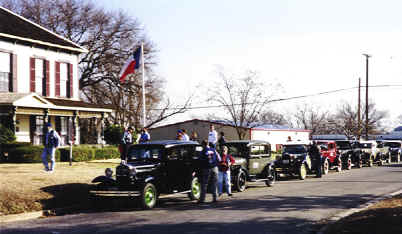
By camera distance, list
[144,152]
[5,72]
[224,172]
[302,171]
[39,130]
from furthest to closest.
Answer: [39,130] → [5,72] → [302,171] → [224,172] → [144,152]

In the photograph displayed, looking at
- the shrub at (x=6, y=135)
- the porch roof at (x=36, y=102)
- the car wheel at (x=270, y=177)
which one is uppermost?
the porch roof at (x=36, y=102)

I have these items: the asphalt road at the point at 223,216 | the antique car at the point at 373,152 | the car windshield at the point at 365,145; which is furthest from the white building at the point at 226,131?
the asphalt road at the point at 223,216

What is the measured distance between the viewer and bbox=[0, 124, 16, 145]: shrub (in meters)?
25.5

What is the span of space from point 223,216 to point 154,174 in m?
2.91

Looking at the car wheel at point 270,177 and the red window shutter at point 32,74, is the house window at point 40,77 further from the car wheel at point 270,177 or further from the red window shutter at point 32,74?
the car wheel at point 270,177

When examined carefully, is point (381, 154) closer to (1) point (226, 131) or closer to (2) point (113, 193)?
(1) point (226, 131)

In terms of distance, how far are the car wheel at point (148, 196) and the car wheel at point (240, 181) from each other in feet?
14.9

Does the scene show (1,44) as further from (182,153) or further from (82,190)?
(182,153)

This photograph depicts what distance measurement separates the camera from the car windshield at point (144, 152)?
1428 cm

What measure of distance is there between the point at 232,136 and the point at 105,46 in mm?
19795

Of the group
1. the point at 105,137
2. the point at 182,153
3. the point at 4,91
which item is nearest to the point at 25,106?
the point at 4,91

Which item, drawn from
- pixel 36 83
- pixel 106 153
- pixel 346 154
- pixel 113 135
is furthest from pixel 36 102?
pixel 346 154

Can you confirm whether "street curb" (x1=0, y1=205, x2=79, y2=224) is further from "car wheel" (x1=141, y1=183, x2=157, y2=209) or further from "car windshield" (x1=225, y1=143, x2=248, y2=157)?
"car windshield" (x1=225, y1=143, x2=248, y2=157)

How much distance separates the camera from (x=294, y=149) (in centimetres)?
2378
